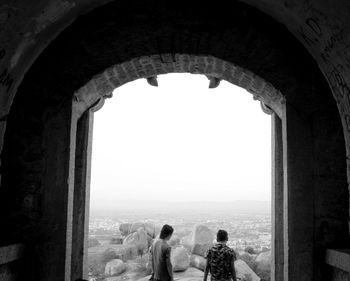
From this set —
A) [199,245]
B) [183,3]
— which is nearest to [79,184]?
[183,3]

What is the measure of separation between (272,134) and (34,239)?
3.29m

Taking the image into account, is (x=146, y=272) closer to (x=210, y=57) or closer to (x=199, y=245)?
(x=199, y=245)

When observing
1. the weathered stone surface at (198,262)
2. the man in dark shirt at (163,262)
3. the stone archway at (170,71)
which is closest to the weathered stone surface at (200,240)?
the weathered stone surface at (198,262)

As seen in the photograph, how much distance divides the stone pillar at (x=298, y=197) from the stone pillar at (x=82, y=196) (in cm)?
235

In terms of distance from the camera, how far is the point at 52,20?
321cm

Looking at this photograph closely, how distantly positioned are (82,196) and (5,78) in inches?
79.1

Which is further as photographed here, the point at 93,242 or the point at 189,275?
the point at 93,242

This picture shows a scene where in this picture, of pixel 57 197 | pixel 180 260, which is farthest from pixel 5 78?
pixel 180 260

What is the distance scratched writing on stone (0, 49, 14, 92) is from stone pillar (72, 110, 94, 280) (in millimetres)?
1582

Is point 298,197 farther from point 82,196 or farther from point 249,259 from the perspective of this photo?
point 249,259

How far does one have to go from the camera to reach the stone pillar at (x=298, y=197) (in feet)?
11.5

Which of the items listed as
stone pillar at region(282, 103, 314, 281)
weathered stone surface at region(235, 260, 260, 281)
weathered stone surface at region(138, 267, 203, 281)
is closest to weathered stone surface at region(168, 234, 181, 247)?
weathered stone surface at region(138, 267, 203, 281)

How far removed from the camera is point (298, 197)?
3.61 metres

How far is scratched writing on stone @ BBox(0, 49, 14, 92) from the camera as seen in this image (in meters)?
2.79
